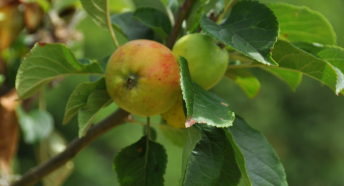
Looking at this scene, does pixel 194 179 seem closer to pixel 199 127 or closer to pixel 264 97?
pixel 199 127

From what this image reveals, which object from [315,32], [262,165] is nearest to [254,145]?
[262,165]

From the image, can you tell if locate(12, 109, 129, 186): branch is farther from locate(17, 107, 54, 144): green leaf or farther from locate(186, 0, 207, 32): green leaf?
locate(17, 107, 54, 144): green leaf

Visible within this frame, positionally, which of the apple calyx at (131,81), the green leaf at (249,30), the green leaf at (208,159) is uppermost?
the green leaf at (249,30)

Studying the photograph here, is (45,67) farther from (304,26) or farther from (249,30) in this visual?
(304,26)

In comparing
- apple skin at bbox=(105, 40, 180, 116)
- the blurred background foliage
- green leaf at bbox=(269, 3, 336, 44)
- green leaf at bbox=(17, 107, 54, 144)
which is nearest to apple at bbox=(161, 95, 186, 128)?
apple skin at bbox=(105, 40, 180, 116)

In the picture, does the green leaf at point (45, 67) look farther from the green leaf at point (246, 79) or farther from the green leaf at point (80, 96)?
the green leaf at point (246, 79)

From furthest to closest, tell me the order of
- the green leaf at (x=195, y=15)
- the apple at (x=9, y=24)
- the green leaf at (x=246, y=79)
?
the apple at (x=9, y=24) < the green leaf at (x=246, y=79) < the green leaf at (x=195, y=15)

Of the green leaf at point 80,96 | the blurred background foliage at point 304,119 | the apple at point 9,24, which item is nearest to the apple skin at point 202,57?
the green leaf at point 80,96
